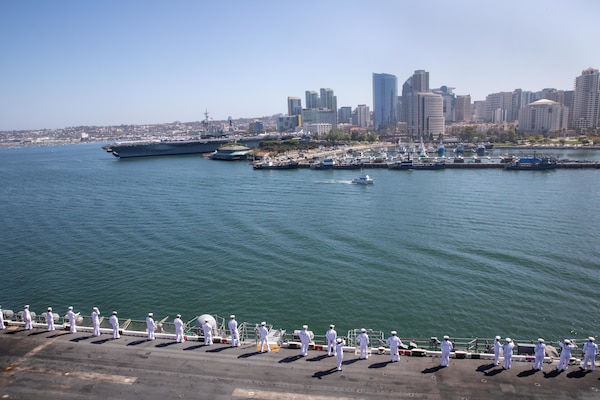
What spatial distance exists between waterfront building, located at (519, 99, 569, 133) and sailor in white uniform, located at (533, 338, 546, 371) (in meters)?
175

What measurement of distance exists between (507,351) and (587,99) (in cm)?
19271

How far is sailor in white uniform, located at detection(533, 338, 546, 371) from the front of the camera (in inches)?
432

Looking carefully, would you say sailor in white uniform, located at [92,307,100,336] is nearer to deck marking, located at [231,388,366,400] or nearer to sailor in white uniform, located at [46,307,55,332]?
sailor in white uniform, located at [46,307,55,332]

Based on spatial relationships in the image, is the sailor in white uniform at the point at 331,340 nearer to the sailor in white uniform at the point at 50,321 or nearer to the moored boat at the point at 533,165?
the sailor in white uniform at the point at 50,321

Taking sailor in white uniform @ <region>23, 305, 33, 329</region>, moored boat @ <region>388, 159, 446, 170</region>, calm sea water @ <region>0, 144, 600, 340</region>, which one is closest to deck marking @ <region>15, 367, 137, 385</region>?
sailor in white uniform @ <region>23, 305, 33, 329</region>

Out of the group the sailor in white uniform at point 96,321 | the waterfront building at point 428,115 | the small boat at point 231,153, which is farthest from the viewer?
the waterfront building at point 428,115

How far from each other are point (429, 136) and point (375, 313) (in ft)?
532

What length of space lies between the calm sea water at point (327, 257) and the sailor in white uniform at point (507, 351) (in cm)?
741

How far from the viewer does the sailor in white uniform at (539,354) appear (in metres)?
11.0

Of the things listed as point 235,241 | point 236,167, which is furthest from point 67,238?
point 236,167

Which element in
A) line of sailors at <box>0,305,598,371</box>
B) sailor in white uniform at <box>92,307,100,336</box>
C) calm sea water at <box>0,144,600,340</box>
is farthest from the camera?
calm sea water at <box>0,144,600,340</box>

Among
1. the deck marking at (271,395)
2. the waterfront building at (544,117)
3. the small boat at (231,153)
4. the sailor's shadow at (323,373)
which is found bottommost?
the sailor's shadow at (323,373)

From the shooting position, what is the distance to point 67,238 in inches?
1363

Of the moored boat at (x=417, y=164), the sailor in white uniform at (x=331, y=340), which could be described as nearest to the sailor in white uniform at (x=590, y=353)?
the sailor in white uniform at (x=331, y=340)
